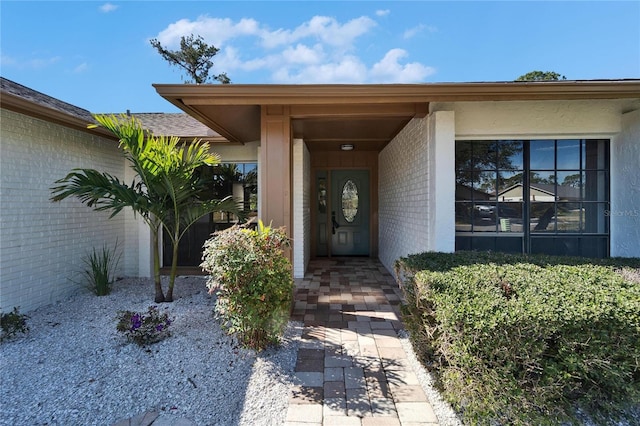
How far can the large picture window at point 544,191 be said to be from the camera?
13.4ft

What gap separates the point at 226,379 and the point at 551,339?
88.4 inches

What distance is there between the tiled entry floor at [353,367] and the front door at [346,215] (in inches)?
121

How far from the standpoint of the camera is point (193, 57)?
1545 centimetres

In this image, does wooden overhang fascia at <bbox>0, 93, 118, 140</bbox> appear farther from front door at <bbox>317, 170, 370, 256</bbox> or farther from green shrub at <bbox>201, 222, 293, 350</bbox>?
front door at <bbox>317, 170, 370, 256</bbox>

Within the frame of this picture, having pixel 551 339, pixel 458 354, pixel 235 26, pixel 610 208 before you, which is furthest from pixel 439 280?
pixel 235 26

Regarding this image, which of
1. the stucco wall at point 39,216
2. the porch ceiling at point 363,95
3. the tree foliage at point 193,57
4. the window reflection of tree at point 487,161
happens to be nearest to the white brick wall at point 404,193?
the window reflection of tree at point 487,161

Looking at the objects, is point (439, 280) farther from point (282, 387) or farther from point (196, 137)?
point (196, 137)

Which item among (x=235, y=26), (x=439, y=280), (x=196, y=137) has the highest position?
(x=235, y=26)

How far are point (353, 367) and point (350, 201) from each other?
541 centimetres

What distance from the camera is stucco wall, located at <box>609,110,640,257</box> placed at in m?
3.81

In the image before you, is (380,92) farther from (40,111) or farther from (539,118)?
(40,111)

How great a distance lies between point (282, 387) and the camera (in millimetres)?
2322

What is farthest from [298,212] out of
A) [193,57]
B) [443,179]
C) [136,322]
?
[193,57]

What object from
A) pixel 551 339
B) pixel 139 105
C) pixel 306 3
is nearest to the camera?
pixel 551 339
